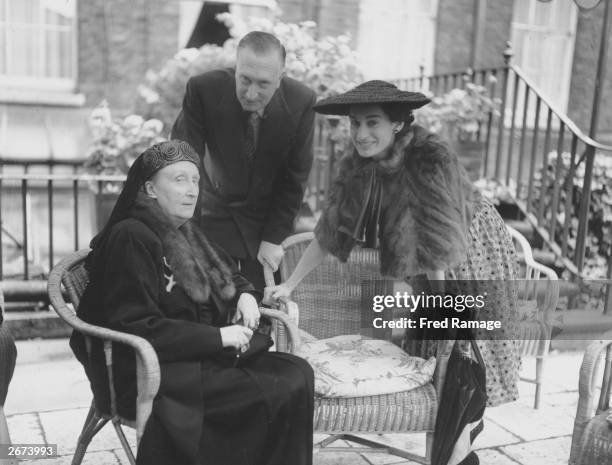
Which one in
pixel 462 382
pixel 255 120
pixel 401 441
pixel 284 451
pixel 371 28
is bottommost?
pixel 401 441

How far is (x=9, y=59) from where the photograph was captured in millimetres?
7797

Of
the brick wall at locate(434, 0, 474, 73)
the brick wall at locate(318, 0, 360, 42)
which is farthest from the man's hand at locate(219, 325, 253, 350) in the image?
the brick wall at locate(434, 0, 474, 73)

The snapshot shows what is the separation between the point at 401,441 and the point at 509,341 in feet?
2.74

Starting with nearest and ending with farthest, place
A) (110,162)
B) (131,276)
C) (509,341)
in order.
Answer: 1. (131,276)
2. (509,341)
3. (110,162)

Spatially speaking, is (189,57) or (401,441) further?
(189,57)

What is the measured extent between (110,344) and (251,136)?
4.05 feet

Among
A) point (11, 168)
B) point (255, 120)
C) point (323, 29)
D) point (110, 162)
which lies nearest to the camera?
point (255, 120)

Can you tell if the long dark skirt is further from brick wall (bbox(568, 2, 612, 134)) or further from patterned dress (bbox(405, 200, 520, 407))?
brick wall (bbox(568, 2, 612, 134))

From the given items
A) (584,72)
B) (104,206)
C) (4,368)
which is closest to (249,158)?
(4,368)

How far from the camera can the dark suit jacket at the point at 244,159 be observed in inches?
129

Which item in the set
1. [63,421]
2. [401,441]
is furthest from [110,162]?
[401,441]

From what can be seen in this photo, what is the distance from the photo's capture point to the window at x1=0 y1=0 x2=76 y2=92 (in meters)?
7.79

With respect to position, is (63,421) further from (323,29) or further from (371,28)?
(371,28)

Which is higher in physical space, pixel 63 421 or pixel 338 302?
pixel 338 302
